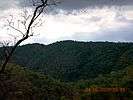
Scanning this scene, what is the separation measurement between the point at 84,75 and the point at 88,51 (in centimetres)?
1960

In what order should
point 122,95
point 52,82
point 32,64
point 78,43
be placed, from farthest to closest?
point 78,43 < point 32,64 < point 52,82 < point 122,95

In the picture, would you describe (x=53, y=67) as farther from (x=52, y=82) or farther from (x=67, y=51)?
(x=52, y=82)

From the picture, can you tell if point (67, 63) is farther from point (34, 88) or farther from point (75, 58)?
Result: point (34, 88)

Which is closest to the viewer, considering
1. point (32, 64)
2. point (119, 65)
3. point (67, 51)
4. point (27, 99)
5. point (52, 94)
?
point (27, 99)

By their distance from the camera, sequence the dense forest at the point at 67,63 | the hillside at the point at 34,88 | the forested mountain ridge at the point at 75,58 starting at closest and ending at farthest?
the hillside at the point at 34,88
the dense forest at the point at 67,63
the forested mountain ridge at the point at 75,58

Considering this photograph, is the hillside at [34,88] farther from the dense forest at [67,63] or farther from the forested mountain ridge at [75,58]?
the forested mountain ridge at [75,58]

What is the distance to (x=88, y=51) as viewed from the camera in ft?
344

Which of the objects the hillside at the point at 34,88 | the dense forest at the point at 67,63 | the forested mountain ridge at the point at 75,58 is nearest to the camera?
the hillside at the point at 34,88

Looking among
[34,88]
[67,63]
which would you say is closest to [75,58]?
[67,63]

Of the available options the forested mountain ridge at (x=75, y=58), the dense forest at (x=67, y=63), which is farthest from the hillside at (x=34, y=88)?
the forested mountain ridge at (x=75, y=58)

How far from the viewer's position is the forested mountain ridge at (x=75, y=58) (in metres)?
86.2

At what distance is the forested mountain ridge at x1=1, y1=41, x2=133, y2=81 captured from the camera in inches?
3396

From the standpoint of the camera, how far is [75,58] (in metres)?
101

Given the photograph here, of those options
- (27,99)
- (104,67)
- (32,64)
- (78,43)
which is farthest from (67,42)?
(27,99)
